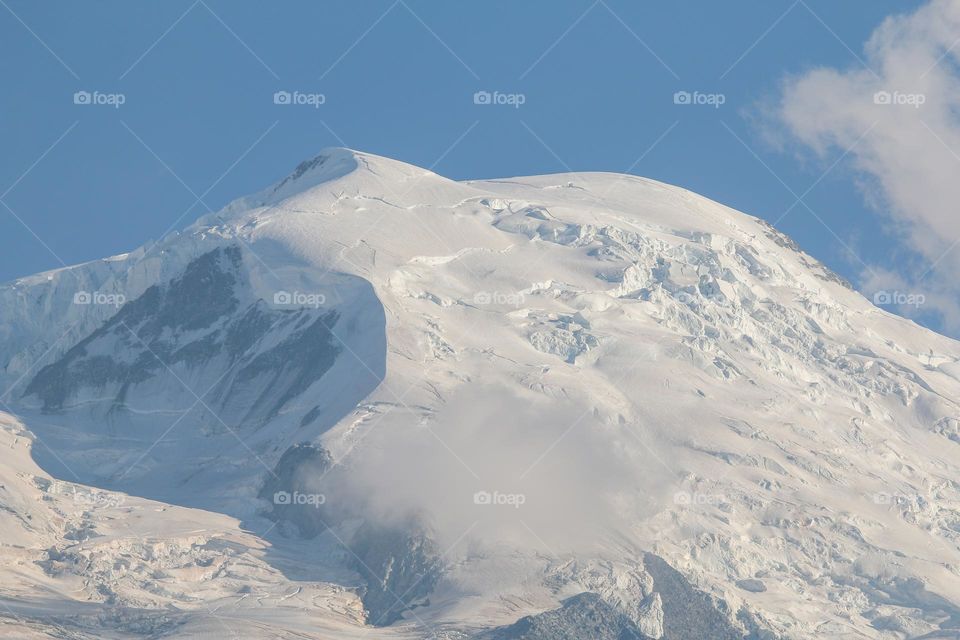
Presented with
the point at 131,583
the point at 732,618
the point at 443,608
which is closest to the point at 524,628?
the point at 443,608

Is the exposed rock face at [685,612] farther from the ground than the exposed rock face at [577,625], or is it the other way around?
the exposed rock face at [685,612]

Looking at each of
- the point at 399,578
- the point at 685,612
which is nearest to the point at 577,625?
the point at 685,612

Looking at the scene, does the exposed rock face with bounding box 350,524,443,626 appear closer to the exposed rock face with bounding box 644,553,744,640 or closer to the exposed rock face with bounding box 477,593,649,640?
the exposed rock face with bounding box 477,593,649,640

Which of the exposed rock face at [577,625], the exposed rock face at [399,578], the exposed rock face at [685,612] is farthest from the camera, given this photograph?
the exposed rock face at [399,578]

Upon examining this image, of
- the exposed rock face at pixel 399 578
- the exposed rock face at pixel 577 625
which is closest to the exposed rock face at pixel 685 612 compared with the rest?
the exposed rock face at pixel 577 625

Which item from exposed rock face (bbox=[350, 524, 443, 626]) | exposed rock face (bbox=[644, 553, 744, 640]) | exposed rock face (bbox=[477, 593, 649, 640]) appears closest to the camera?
exposed rock face (bbox=[477, 593, 649, 640])

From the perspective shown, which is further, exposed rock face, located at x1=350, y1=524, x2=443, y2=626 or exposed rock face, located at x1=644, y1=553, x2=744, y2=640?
exposed rock face, located at x1=350, y1=524, x2=443, y2=626

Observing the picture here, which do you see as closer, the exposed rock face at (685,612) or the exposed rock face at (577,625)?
the exposed rock face at (577,625)

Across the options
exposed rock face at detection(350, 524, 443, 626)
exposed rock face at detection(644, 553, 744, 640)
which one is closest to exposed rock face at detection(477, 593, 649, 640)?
exposed rock face at detection(644, 553, 744, 640)

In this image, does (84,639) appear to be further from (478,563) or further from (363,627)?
(478,563)

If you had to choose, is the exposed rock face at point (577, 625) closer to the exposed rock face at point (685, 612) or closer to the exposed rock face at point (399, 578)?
the exposed rock face at point (685, 612)

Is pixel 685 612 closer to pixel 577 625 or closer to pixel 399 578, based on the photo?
pixel 577 625

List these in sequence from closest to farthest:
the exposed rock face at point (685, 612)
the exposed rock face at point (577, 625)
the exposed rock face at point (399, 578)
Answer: the exposed rock face at point (577, 625)
the exposed rock face at point (685, 612)
the exposed rock face at point (399, 578)

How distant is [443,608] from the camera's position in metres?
190
